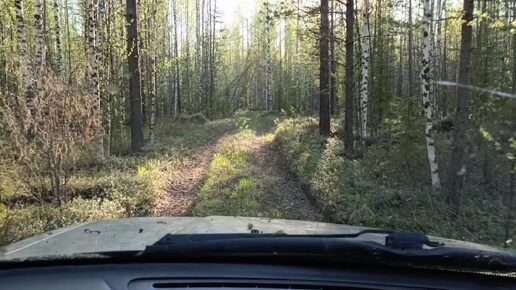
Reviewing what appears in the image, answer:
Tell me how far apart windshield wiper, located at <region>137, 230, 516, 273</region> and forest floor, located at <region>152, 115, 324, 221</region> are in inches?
300

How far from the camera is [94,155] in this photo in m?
15.1

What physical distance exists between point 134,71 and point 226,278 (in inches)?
656

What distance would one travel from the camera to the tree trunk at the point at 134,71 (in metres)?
17.1

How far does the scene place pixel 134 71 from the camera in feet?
57.7

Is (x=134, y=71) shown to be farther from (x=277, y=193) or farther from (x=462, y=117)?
(x=462, y=117)

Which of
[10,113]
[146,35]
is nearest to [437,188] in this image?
[10,113]

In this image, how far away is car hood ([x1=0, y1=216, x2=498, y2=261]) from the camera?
215 cm

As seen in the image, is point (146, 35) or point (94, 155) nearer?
point (94, 155)

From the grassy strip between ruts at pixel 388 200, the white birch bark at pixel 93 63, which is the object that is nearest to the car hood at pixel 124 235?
the grassy strip between ruts at pixel 388 200

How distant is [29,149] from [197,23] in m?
40.6

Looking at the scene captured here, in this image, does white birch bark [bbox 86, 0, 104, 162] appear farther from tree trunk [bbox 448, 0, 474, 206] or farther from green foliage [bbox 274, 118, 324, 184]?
tree trunk [bbox 448, 0, 474, 206]

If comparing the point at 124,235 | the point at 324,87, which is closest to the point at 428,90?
the point at 324,87

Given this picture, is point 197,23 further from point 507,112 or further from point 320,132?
point 507,112

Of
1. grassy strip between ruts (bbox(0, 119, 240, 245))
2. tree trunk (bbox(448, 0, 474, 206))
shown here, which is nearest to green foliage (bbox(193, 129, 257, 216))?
grassy strip between ruts (bbox(0, 119, 240, 245))
